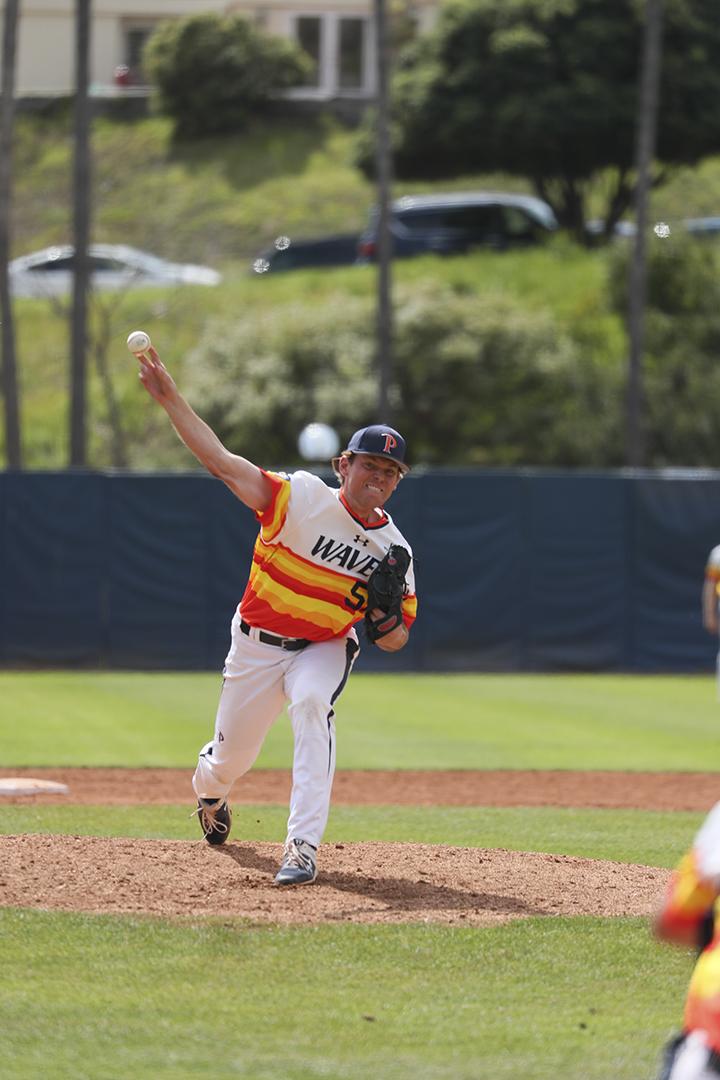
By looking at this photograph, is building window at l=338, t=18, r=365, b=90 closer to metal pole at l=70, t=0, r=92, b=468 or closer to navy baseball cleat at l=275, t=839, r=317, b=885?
metal pole at l=70, t=0, r=92, b=468

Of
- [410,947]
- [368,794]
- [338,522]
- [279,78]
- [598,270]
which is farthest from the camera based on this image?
[279,78]

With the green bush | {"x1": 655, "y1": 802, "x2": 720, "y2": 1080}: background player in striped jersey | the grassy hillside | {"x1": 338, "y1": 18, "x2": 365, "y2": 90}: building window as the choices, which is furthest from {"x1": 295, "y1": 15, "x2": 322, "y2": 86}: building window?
{"x1": 655, "y1": 802, "x2": 720, "y2": 1080}: background player in striped jersey

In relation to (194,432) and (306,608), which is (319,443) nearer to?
(306,608)

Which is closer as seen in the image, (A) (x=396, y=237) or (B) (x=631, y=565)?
(B) (x=631, y=565)

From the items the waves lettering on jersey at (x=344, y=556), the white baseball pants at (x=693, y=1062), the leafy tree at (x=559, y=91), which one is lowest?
the white baseball pants at (x=693, y=1062)

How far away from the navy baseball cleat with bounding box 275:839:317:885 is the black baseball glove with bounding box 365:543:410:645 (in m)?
0.82

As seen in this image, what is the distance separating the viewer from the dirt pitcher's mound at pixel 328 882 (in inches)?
245

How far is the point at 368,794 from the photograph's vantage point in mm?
11539

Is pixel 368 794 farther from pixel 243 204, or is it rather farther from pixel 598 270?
pixel 243 204

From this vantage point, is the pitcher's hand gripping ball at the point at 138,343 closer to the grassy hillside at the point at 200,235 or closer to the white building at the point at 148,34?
the grassy hillside at the point at 200,235

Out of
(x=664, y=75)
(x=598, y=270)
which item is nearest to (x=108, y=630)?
(x=598, y=270)

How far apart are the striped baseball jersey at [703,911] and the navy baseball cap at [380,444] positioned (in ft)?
10.9

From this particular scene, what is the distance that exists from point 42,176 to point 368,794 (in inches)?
1693

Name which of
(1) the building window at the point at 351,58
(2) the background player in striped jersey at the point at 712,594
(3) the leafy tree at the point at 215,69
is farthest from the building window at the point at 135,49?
(2) the background player in striped jersey at the point at 712,594
